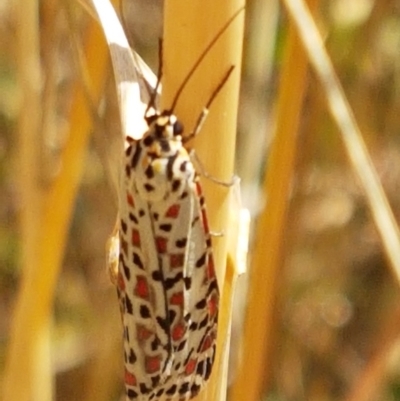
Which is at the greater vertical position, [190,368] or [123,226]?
[123,226]

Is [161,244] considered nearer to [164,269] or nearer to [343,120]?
[164,269]

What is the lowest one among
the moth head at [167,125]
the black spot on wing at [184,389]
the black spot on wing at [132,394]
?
the black spot on wing at [184,389]

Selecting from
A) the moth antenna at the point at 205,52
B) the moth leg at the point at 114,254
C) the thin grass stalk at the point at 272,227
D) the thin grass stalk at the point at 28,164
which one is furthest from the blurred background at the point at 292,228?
the moth antenna at the point at 205,52

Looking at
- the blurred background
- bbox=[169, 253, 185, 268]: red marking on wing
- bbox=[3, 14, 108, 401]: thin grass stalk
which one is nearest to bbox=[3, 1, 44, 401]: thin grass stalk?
bbox=[3, 14, 108, 401]: thin grass stalk

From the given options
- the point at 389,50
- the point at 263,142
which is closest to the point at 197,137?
the point at 263,142

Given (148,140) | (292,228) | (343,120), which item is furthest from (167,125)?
(292,228)

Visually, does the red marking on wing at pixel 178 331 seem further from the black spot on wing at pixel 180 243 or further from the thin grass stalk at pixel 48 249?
the thin grass stalk at pixel 48 249

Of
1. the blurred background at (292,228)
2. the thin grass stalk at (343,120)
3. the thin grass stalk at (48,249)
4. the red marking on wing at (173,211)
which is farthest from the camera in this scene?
the blurred background at (292,228)
